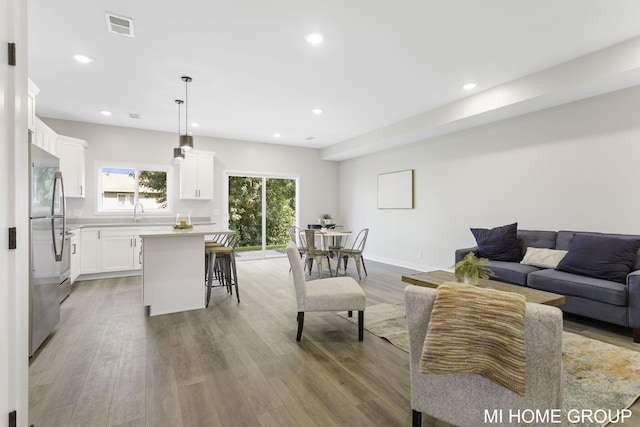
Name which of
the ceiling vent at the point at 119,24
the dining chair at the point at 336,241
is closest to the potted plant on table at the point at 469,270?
the dining chair at the point at 336,241

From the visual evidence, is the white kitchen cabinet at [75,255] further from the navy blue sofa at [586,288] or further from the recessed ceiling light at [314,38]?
the navy blue sofa at [586,288]

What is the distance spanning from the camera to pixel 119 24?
A: 2760mm

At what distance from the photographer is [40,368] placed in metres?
2.38

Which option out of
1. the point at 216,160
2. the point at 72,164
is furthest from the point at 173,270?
the point at 216,160

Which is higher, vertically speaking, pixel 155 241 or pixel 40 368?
pixel 155 241

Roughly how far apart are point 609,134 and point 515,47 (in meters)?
1.73

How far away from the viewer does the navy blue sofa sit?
2.83 meters

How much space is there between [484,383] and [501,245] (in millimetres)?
3244

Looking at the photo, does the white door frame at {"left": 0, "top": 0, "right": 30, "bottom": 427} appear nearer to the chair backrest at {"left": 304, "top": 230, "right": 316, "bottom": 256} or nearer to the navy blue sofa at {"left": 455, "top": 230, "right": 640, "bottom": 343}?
the chair backrest at {"left": 304, "top": 230, "right": 316, "bottom": 256}

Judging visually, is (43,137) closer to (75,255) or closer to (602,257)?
(75,255)

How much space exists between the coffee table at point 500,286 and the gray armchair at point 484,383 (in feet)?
4.28

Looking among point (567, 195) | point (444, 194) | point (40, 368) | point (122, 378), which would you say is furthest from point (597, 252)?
point (40, 368)

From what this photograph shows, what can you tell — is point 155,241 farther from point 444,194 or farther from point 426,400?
point 444,194

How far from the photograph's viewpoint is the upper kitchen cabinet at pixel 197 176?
20.7 feet
